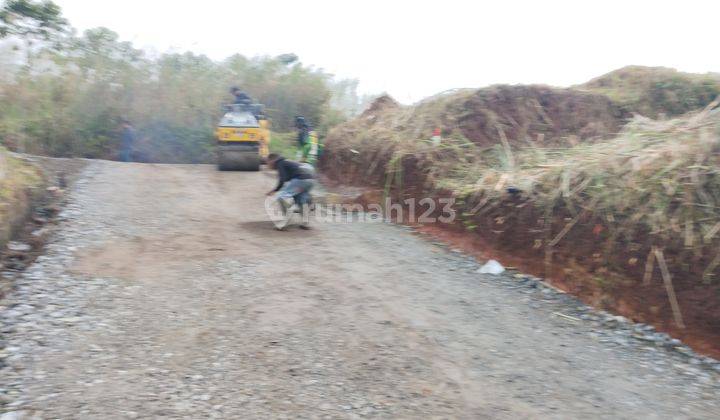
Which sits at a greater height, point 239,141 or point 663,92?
point 663,92

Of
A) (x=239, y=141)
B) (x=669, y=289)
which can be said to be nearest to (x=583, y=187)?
(x=669, y=289)

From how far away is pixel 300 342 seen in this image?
4703 millimetres

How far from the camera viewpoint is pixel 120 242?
7055 millimetres

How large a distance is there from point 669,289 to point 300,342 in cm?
382

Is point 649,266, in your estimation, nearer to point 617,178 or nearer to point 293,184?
point 617,178

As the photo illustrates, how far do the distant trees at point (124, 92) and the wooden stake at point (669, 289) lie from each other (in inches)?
Result: 510

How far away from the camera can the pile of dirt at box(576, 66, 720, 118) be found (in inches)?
440

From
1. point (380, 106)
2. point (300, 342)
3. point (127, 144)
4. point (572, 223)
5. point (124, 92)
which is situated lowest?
point (300, 342)

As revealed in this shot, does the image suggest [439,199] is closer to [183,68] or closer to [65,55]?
[183,68]

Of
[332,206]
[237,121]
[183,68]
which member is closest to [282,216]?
[332,206]

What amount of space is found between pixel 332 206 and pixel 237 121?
13.2ft

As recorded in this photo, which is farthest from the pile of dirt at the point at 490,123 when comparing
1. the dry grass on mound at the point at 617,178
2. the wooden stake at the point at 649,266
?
the wooden stake at the point at 649,266

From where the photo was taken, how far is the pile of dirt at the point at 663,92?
1116 cm

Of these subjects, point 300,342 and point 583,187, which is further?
point 583,187
